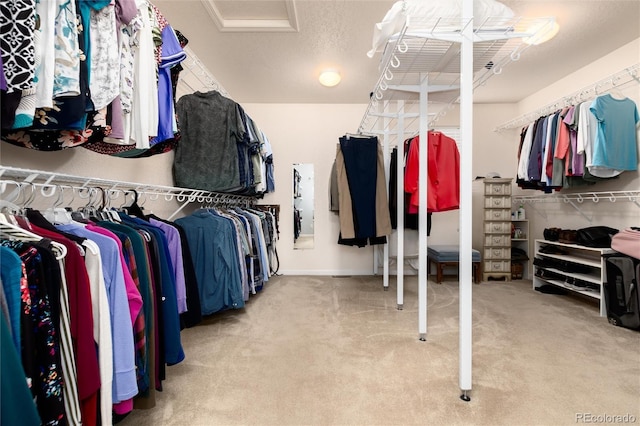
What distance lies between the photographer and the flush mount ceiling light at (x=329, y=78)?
3271 mm

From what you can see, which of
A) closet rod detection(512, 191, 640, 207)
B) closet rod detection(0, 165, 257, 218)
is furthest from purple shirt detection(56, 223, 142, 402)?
closet rod detection(512, 191, 640, 207)

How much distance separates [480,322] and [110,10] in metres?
3.11

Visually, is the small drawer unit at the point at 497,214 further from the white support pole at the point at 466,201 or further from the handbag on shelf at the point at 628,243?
the white support pole at the point at 466,201

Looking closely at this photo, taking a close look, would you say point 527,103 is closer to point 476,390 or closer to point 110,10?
point 476,390

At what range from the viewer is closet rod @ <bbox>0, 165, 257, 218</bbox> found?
1166 mm

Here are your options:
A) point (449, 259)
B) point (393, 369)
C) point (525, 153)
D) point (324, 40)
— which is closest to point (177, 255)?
point (393, 369)

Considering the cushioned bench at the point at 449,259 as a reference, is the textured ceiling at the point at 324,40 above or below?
above

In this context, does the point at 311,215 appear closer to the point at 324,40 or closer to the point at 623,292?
the point at 324,40

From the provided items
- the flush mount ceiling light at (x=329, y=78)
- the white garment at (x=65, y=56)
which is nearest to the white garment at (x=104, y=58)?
the white garment at (x=65, y=56)

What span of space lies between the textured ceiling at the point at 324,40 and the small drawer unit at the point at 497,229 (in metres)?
1.28

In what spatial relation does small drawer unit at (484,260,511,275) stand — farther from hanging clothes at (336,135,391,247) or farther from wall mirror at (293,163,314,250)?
wall mirror at (293,163,314,250)

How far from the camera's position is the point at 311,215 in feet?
14.3

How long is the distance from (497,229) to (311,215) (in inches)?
98.6

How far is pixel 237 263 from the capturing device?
8.14 feet
